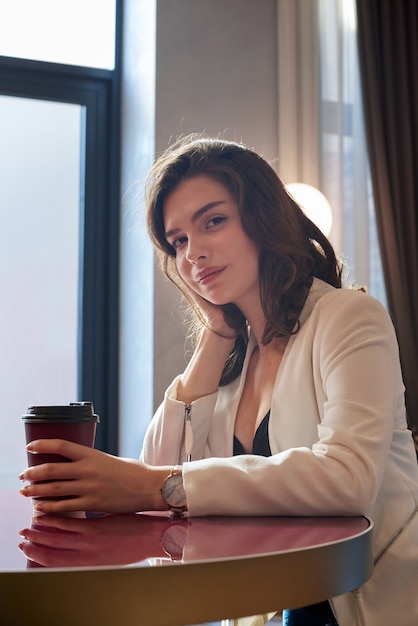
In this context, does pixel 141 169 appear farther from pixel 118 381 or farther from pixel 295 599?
pixel 295 599

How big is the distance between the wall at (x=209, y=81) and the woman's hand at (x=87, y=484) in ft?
7.62

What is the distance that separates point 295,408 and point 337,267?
0.38m

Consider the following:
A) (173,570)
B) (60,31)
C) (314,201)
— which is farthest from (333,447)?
(60,31)

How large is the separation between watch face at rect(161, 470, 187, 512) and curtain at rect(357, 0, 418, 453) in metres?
2.78

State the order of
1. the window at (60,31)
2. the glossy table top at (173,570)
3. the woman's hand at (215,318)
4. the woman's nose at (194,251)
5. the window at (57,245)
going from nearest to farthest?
the glossy table top at (173,570), the woman's nose at (194,251), the woman's hand at (215,318), the window at (57,245), the window at (60,31)

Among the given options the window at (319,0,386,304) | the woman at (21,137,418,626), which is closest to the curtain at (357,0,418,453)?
the window at (319,0,386,304)

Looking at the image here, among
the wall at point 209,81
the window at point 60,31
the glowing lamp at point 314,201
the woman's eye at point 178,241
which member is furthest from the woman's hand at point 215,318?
the window at point 60,31

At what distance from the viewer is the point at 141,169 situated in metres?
3.42

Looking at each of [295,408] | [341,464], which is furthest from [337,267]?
[341,464]

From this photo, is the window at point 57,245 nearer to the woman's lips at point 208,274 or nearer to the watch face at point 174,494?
the woman's lips at point 208,274

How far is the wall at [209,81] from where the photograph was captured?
327 centimetres

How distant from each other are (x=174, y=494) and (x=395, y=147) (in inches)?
121

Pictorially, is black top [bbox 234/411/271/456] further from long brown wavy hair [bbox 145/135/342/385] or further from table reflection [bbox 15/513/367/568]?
table reflection [bbox 15/513/367/568]

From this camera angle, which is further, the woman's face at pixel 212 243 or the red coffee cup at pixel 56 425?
the woman's face at pixel 212 243
